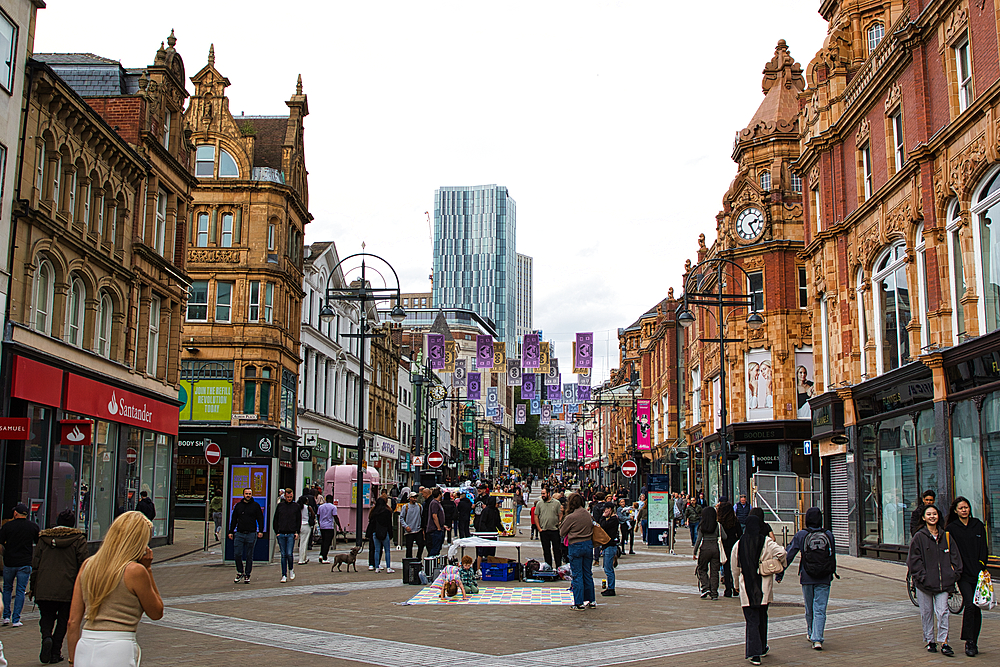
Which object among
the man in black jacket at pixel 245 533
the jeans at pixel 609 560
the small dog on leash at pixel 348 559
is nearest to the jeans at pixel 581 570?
the jeans at pixel 609 560

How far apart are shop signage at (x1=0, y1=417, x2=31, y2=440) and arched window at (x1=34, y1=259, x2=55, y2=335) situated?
447 cm

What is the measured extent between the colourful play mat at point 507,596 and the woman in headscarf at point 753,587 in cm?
498

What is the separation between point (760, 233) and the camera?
42500 mm

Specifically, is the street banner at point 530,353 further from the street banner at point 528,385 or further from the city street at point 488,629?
the city street at point 488,629

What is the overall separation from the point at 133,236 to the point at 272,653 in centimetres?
1791

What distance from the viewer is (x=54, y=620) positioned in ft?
33.7

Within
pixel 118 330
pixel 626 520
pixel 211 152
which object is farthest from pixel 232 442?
pixel 626 520

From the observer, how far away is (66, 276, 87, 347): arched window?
21.8 meters

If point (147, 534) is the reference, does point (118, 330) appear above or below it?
above

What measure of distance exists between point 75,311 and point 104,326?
6.00 ft

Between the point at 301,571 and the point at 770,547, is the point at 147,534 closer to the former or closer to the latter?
the point at 770,547

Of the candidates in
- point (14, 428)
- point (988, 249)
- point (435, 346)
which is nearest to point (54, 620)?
point (14, 428)

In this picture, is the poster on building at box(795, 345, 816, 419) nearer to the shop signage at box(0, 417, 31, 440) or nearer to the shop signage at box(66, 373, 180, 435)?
the shop signage at box(66, 373, 180, 435)

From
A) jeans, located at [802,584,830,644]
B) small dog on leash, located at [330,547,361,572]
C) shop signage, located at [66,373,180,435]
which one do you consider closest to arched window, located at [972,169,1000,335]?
jeans, located at [802,584,830,644]
